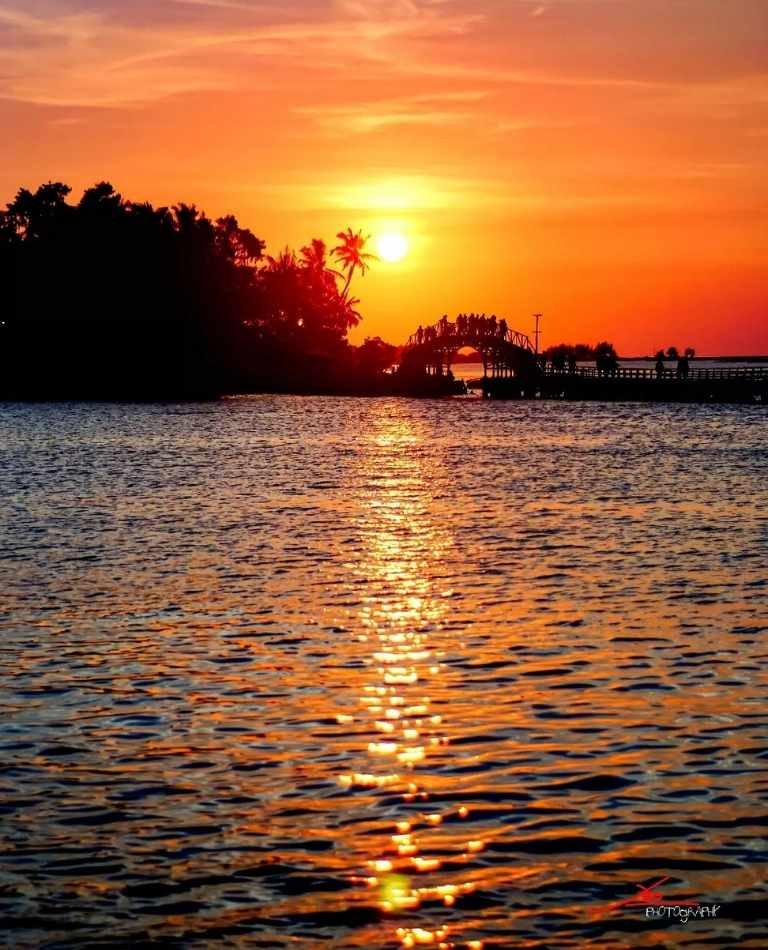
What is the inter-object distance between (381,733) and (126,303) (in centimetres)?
14212

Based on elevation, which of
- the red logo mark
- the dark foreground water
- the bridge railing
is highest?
the bridge railing

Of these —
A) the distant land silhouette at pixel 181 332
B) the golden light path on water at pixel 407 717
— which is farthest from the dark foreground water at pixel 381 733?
the distant land silhouette at pixel 181 332

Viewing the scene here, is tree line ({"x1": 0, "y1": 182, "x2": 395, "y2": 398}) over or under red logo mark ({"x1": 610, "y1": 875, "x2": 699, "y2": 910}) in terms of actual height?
over

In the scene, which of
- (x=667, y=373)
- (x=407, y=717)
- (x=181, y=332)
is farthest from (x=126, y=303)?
(x=407, y=717)

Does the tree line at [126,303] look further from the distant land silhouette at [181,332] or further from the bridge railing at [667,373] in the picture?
the bridge railing at [667,373]

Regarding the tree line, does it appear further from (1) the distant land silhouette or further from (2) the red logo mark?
(2) the red logo mark

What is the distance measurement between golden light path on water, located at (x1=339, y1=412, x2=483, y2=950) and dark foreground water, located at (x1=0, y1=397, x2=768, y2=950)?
4 cm

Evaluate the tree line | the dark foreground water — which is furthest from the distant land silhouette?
the dark foreground water

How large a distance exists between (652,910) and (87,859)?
14.0 feet

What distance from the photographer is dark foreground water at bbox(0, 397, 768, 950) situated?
10.7 meters

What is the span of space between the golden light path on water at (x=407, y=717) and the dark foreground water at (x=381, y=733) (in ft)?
0.13

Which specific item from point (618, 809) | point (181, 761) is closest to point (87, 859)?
point (181, 761)

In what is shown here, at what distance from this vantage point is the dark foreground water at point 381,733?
10.7 meters

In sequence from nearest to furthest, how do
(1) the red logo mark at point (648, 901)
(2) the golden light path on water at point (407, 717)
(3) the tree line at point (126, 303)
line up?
(1) the red logo mark at point (648, 901), (2) the golden light path on water at point (407, 717), (3) the tree line at point (126, 303)
